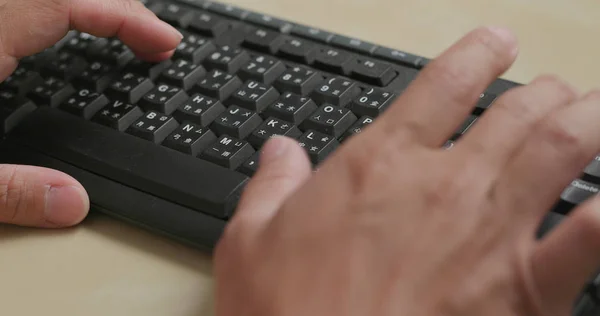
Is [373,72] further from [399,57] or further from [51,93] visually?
[51,93]

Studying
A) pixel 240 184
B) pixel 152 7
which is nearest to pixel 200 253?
pixel 240 184

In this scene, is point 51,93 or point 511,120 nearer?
point 511,120

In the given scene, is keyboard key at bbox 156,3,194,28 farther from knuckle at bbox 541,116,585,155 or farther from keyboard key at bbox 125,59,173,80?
knuckle at bbox 541,116,585,155

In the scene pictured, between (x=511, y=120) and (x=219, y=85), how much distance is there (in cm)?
24

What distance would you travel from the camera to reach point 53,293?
1.52ft

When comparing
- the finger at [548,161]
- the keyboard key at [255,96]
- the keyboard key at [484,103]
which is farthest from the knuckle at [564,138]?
the keyboard key at [255,96]

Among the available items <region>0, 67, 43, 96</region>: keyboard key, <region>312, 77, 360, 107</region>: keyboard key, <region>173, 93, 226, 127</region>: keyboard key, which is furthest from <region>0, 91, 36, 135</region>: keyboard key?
<region>312, 77, 360, 107</region>: keyboard key

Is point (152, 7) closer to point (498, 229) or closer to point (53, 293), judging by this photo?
point (53, 293)

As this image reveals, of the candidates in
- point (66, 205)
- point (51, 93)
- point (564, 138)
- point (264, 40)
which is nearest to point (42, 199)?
point (66, 205)

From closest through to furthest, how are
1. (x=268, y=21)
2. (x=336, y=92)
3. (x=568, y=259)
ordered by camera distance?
1. (x=568, y=259)
2. (x=336, y=92)
3. (x=268, y=21)

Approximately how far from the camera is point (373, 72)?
0.57 metres

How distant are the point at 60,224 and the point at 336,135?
0.19 m

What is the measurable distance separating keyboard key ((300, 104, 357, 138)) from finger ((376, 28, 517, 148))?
3.7 inches

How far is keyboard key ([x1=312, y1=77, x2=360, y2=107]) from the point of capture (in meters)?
0.54
